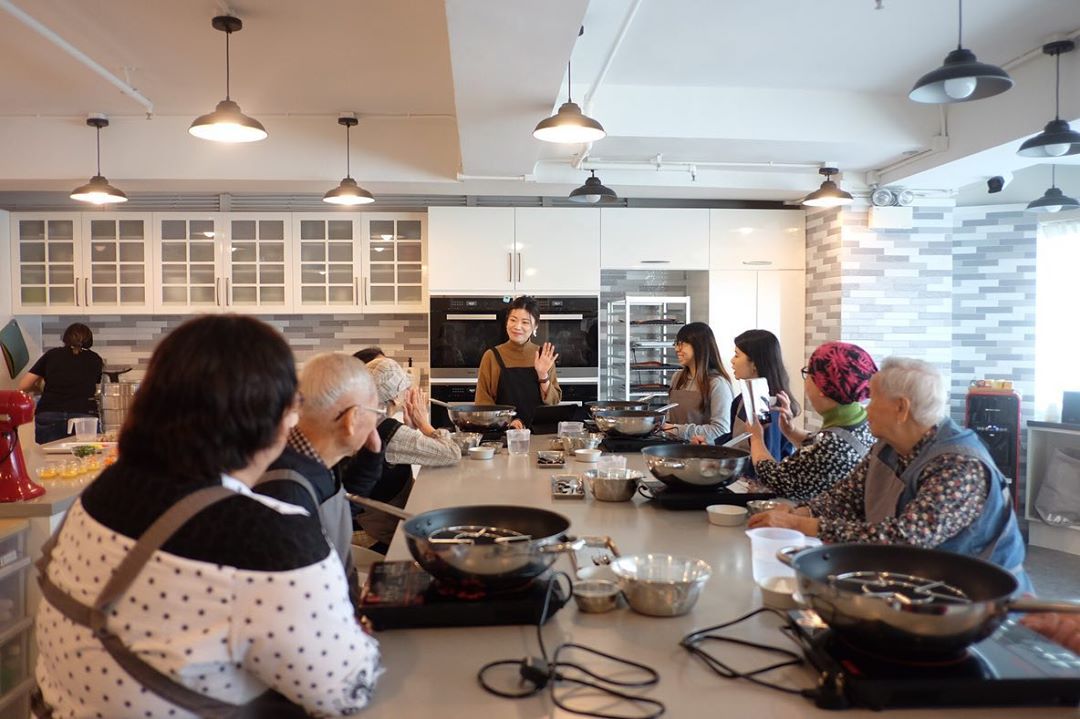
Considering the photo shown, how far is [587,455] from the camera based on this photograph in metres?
3.13

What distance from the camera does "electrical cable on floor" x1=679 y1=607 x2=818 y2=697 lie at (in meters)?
1.17

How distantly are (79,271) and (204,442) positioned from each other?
596cm

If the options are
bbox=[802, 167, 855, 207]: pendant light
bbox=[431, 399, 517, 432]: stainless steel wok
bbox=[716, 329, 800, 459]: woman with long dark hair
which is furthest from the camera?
bbox=[802, 167, 855, 207]: pendant light

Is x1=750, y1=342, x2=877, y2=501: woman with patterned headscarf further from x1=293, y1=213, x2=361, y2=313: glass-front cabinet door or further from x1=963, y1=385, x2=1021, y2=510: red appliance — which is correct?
x1=293, y1=213, x2=361, y2=313: glass-front cabinet door

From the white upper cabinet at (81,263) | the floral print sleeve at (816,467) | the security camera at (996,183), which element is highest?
the security camera at (996,183)

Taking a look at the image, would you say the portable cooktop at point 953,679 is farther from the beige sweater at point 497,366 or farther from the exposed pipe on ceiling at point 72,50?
the exposed pipe on ceiling at point 72,50

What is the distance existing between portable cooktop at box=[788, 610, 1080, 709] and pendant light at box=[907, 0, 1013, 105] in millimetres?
2054

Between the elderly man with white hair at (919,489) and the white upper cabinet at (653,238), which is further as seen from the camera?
the white upper cabinet at (653,238)

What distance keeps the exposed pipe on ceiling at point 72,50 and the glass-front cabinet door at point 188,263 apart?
1.31m

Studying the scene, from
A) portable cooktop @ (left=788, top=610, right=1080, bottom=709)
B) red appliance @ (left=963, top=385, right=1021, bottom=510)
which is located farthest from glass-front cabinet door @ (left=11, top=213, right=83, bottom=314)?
red appliance @ (left=963, top=385, right=1021, bottom=510)

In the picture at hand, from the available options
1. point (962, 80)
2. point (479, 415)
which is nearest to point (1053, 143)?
point (962, 80)

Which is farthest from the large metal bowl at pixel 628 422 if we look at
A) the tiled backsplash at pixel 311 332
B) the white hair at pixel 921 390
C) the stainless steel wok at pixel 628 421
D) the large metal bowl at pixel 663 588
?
the tiled backsplash at pixel 311 332

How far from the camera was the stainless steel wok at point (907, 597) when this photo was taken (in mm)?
1066

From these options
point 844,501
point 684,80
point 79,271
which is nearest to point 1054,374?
point 684,80
